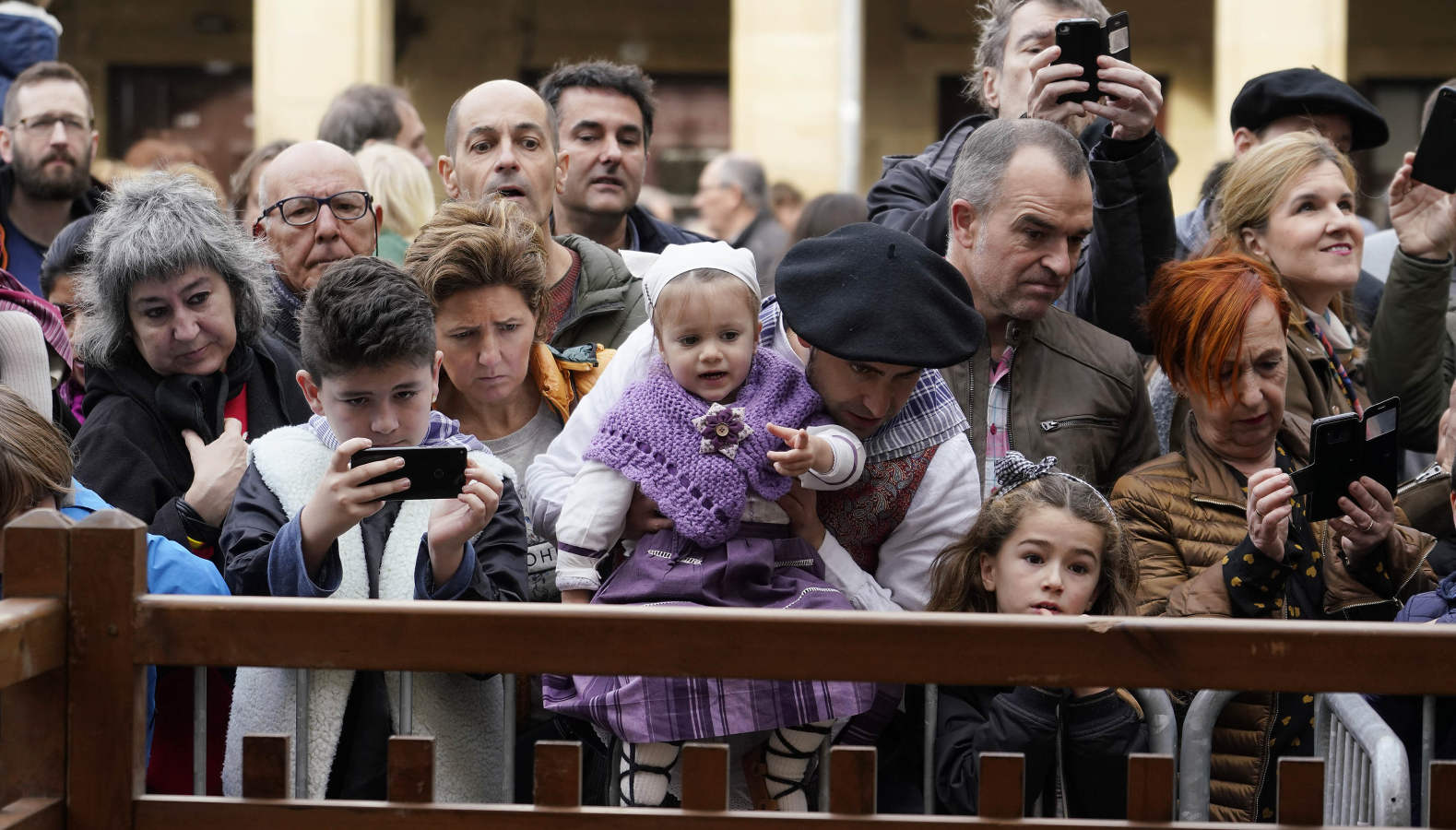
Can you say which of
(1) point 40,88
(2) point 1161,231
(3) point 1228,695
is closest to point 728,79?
(1) point 40,88

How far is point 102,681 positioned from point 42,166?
3.91 meters

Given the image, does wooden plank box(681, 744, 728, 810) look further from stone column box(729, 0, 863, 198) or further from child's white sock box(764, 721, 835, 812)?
stone column box(729, 0, 863, 198)

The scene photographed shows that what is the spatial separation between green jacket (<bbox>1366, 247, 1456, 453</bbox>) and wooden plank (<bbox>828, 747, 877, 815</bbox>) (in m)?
2.48

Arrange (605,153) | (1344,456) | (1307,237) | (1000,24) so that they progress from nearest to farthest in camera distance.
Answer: (1344,456)
(1307,237)
(1000,24)
(605,153)

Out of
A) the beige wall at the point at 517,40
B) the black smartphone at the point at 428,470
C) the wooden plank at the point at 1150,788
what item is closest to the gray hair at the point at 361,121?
the black smartphone at the point at 428,470

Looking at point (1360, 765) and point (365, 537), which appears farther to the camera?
point (365, 537)

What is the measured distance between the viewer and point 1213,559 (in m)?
3.15

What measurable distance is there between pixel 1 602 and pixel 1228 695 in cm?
196

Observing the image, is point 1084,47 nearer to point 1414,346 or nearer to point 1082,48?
point 1082,48

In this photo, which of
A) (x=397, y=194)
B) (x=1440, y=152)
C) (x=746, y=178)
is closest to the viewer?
(x=1440, y=152)

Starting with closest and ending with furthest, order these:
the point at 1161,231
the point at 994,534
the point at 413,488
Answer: the point at 413,488
the point at 994,534
the point at 1161,231

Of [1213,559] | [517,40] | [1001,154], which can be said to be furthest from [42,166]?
[517,40]

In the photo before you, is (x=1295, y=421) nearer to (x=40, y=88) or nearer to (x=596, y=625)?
(x=596, y=625)

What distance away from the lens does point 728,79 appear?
1544 centimetres
